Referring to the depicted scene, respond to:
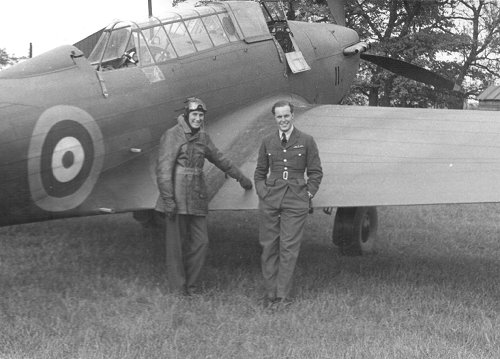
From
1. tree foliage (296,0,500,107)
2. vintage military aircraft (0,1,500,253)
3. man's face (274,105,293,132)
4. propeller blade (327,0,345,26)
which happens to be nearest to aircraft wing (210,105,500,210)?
vintage military aircraft (0,1,500,253)

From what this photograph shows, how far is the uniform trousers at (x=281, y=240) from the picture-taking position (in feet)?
15.6

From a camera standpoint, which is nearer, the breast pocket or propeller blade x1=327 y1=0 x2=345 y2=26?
the breast pocket

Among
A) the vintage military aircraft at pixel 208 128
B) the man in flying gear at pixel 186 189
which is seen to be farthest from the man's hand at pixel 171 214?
the vintage military aircraft at pixel 208 128

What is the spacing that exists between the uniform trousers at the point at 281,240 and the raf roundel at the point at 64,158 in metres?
1.47

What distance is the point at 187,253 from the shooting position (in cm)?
509

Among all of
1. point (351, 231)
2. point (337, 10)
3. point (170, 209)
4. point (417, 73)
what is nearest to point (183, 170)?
point (170, 209)

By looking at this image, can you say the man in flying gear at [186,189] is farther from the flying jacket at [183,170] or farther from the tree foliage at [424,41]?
the tree foliage at [424,41]

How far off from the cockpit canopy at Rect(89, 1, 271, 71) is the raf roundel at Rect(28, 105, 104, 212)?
1.07 metres

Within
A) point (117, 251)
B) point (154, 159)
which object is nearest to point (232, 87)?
point (154, 159)

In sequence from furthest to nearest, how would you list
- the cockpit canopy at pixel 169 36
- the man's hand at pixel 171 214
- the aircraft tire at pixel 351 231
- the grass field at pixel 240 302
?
1. the aircraft tire at pixel 351 231
2. the cockpit canopy at pixel 169 36
3. the man's hand at pixel 171 214
4. the grass field at pixel 240 302

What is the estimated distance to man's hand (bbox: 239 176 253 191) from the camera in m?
5.12

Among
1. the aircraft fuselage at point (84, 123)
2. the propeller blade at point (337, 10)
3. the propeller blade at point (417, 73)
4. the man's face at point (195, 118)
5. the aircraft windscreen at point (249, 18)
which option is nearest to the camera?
the aircraft fuselage at point (84, 123)

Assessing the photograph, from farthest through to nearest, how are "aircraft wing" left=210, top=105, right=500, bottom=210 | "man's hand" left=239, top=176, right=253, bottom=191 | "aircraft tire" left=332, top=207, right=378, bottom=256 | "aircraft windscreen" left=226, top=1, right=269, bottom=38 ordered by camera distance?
"aircraft windscreen" left=226, top=1, right=269, bottom=38, "aircraft tire" left=332, top=207, right=378, bottom=256, "man's hand" left=239, top=176, right=253, bottom=191, "aircraft wing" left=210, top=105, right=500, bottom=210

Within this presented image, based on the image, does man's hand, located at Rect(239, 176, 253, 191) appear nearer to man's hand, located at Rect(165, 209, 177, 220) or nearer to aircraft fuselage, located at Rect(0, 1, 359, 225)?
man's hand, located at Rect(165, 209, 177, 220)
